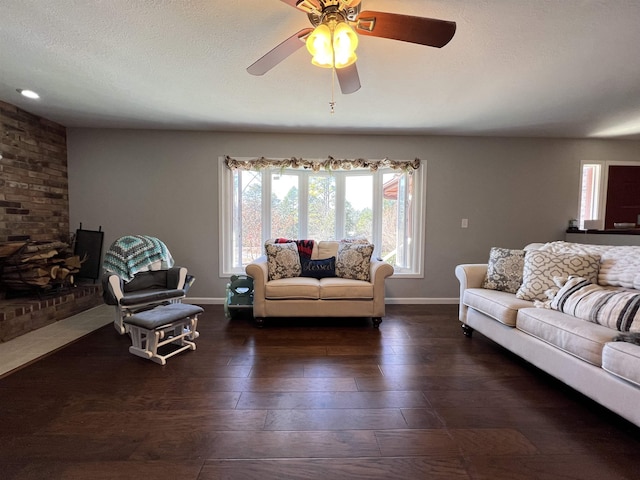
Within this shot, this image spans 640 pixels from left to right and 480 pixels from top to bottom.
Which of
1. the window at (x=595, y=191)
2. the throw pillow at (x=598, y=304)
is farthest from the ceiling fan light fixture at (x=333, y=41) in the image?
the window at (x=595, y=191)

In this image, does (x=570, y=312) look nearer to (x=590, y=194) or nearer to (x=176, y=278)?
(x=590, y=194)

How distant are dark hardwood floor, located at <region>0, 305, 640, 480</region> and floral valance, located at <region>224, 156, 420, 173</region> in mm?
2324

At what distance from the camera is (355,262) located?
3.26m

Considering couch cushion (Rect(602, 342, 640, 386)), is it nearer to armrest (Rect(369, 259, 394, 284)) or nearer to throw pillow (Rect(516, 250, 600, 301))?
throw pillow (Rect(516, 250, 600, 301))

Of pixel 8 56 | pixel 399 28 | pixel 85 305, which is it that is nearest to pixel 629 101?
pixel 399 28

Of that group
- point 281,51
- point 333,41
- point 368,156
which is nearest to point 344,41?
point 333,41

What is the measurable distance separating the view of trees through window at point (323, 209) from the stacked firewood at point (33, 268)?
75.0 inches

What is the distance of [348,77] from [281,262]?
2024 mm

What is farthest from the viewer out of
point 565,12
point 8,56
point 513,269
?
point 513,269

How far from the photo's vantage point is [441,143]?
3.85 metres

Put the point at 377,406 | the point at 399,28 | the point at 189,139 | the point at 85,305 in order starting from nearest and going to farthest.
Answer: the point at 399,28
the point at 377,406
the point at 85,305
the point at 189,139

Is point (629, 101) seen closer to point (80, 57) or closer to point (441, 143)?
point (441, 143)

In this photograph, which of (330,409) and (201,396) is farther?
(201,396)

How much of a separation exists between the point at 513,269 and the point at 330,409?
213cm
